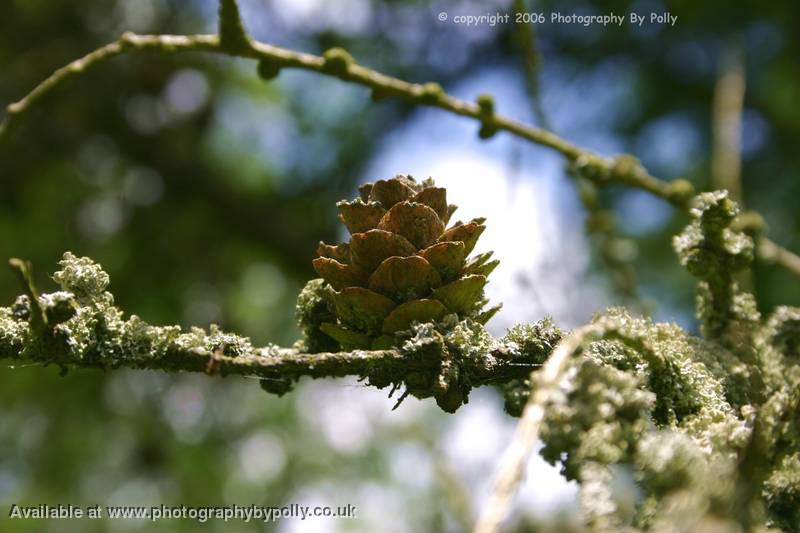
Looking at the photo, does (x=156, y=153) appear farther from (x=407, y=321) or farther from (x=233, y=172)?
(x=407, y=321)

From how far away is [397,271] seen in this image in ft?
2.29

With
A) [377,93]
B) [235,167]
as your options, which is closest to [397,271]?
[377,93]

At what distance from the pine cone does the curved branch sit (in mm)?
253

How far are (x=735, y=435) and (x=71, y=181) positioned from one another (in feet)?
10.3

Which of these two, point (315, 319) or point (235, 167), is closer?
point (315, 319)

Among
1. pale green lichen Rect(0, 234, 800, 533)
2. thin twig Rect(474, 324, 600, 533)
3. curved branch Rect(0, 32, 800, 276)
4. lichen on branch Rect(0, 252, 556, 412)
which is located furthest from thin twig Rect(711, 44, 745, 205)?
thin twig Rect(474, 324, 600, 533)

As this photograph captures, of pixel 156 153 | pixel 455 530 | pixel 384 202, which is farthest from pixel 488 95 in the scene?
pixel 156 153

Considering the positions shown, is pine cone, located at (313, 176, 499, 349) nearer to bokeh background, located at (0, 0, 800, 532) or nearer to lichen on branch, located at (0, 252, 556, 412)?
lichen on branch, located at (0, 252, 556, 412)

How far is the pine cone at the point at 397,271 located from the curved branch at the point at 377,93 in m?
0.25

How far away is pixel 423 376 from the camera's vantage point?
0.64 m

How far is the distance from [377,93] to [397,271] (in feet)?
1.16

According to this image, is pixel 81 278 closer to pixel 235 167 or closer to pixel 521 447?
pixel 521 447

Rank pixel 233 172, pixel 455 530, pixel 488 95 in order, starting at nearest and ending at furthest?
pixel 488 95 → pixel 455 530 → pixel 233 172

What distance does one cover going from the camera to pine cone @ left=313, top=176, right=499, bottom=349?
27.2 inches
